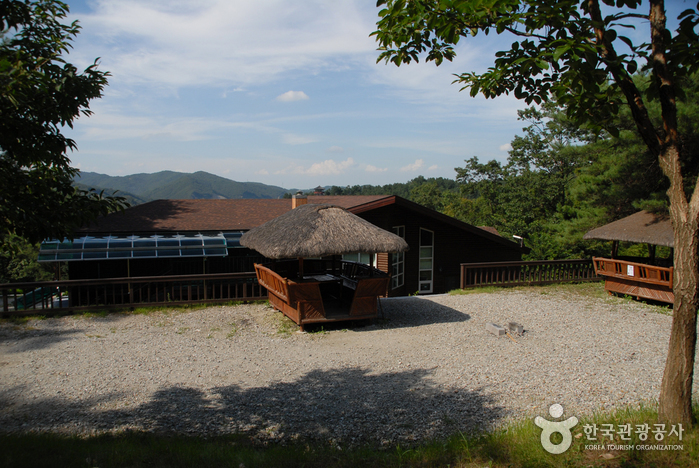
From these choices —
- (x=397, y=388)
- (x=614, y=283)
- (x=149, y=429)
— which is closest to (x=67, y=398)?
(x=149, y=429)

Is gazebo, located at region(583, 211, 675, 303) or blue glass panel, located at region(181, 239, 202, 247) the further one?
blue glass panel, located at region(181, 239, 202, 247)

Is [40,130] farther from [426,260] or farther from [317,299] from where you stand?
[426,260]

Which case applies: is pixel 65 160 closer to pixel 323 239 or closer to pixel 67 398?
pixel 67 398

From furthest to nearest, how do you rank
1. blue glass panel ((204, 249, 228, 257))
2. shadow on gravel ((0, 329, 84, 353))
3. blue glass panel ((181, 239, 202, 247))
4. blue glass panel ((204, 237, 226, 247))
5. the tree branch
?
blue glass panel ((204, 237, 226, 247))
blue glass panel ((181, 239, 202, 247))
blue glass panel ((204, 249, 228, 257))
shadow on gravel ((0, 329, 84, 353))
the tree branch

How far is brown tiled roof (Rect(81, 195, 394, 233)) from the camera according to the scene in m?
15.2

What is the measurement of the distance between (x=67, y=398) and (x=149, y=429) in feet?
6.29

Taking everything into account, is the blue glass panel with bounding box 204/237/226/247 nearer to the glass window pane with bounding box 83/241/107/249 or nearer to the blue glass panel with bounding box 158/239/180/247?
the blue glass panel with bounding box 158/239/180/247

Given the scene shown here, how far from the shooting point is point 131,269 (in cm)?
1497

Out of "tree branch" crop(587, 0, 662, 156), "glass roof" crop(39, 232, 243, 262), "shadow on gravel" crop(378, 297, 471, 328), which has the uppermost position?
"tree branch" crop(587, 0, 662, 156)

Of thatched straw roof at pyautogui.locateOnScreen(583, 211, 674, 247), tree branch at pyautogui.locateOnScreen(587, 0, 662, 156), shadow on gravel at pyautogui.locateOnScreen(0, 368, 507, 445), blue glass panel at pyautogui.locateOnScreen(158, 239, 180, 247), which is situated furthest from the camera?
blue glass panel at pyautogui.locateOnScreen(158, 239, 180, 247)

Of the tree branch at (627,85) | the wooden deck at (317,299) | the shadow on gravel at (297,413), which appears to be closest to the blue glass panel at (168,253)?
the wooden deck at (317,299)

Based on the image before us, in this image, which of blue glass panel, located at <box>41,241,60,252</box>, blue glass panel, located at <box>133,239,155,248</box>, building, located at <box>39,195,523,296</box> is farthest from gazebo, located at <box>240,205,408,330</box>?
blue glass panel, located at <box>41,241,60,252</box>

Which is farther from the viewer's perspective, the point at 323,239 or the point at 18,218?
the point at 323,239

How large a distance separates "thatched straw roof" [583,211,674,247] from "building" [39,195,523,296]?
5.33 metres
